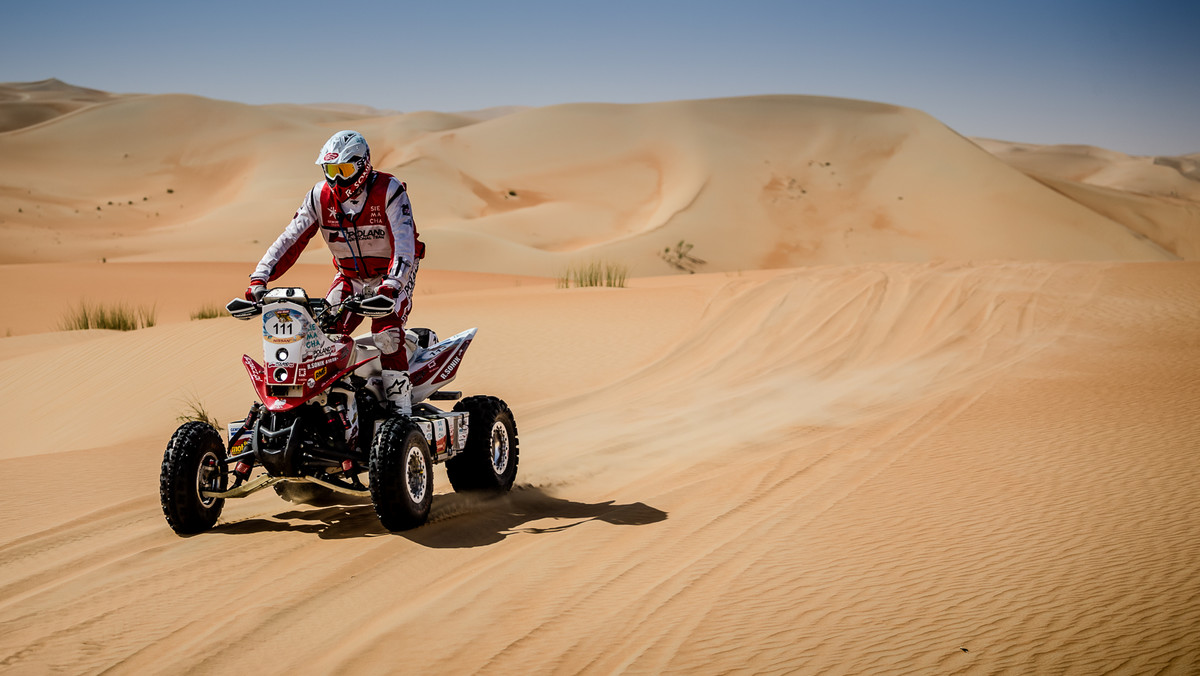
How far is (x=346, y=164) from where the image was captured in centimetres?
628

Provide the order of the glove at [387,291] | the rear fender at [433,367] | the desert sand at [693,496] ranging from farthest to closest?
the rear fender at [433,367] → the glove at [387,291] → the desert sand at [693,496]

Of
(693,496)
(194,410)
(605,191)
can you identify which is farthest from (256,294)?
(605,191)

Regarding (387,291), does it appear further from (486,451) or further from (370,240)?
(486,451)

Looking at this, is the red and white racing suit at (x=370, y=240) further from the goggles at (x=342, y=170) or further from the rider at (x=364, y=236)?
the goggles at (x=342, y=170)

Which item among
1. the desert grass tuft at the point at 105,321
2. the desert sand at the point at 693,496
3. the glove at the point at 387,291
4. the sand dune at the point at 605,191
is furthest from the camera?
the sand dune at the point at 605,191

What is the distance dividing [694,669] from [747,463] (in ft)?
13.0

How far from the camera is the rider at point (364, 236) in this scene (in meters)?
6.34

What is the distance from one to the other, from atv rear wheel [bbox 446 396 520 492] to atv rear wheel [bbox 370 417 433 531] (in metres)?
1.02

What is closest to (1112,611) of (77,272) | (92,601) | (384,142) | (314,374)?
(314,374)

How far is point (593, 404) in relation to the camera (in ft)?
36.7

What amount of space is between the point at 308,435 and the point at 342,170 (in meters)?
1.71

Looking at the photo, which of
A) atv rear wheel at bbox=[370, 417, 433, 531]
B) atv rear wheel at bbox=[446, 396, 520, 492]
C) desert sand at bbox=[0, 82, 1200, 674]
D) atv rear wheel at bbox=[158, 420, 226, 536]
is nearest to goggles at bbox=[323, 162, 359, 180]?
atv rear wheel at bbox=[370, 417, 433, 531]

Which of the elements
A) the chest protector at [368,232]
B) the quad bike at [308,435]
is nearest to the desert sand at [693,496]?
the quad bike at [308,435]

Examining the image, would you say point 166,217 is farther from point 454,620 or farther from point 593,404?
point 454,620
